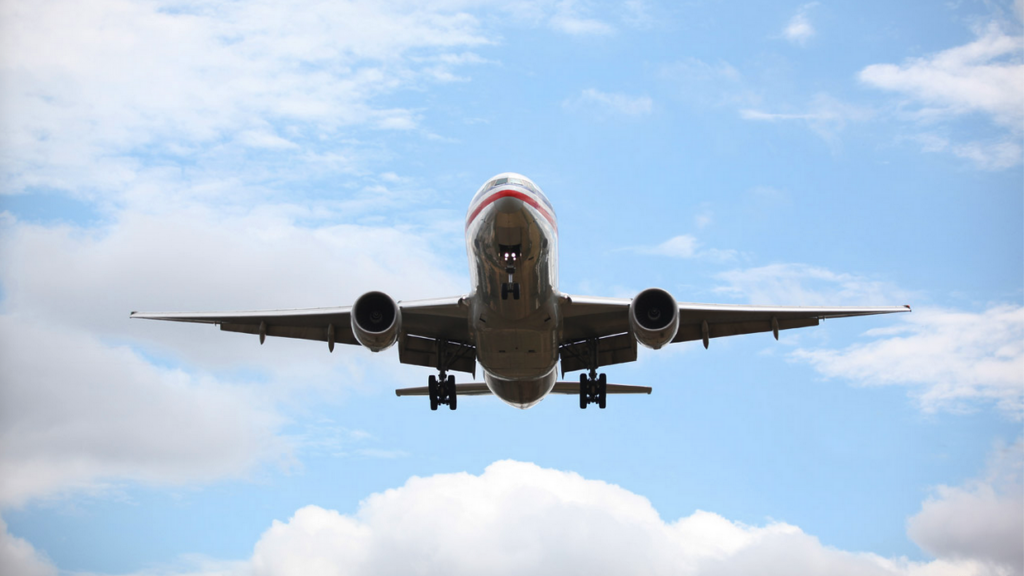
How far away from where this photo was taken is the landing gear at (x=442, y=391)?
1027 inches

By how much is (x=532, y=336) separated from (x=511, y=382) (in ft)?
8.71

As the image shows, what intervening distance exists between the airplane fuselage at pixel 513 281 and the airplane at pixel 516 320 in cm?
3

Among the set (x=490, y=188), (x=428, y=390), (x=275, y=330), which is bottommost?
(x=428, y=390)

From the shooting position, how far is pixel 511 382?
80.1 feet

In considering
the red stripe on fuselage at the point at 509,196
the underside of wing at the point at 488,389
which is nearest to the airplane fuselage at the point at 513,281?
the red stripe on fuselage at the point at 509,196

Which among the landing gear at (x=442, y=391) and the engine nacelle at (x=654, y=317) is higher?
the engine nacelle at (x=654, y=317)

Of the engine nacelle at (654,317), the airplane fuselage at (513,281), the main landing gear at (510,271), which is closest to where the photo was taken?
the airplane fuselage at (513,281)

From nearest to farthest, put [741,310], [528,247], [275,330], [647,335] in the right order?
[528,247] < [647,335] < [741,310] < [275,330]

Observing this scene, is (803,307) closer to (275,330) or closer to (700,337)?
(700,337)

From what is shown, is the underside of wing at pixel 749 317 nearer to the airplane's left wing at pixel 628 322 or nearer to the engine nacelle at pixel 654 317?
the airplane's left wing at pixel 628 322

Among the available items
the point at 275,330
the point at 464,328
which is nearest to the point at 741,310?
the point at 464,328

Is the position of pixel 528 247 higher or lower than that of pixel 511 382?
higher

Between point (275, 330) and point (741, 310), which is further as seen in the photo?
point (275, 330)

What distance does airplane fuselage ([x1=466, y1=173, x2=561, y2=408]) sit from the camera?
63.5ft
